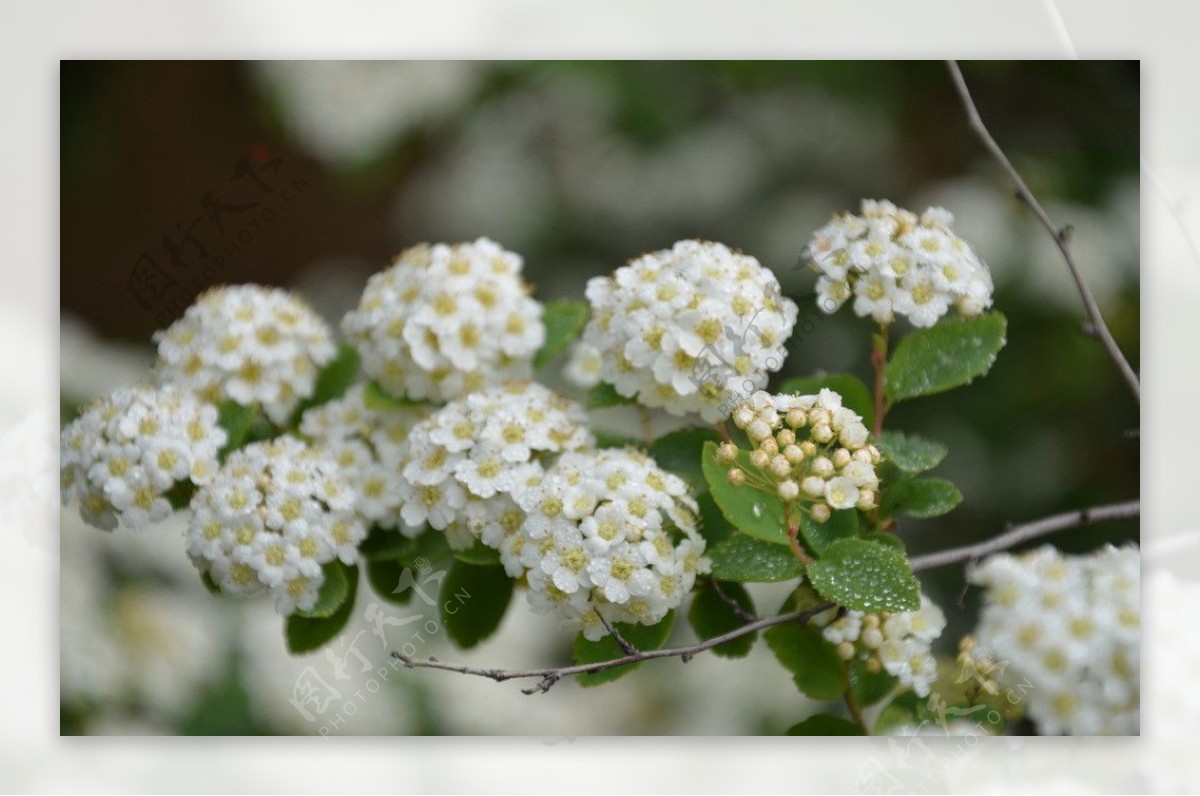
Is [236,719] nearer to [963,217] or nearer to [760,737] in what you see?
[760,737]

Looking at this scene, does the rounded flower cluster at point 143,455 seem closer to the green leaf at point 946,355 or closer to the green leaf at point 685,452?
the green leaf at point 685,452

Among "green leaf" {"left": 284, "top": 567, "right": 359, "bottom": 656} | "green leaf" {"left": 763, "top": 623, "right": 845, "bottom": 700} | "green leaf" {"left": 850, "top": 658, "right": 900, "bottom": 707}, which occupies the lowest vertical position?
"green leaf" {"left": 850, "top": 658, "right": 900, "bottom": 707}

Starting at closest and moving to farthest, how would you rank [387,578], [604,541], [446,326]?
[604,541], [446,326], [387,578]

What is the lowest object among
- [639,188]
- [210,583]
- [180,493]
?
[210,583]

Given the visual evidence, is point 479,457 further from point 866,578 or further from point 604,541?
point 866,578

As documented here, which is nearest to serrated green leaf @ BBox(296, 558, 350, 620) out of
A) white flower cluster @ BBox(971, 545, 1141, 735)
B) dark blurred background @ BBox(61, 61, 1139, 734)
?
dark blurred background @ BBox(61, 61, 1139, 734)

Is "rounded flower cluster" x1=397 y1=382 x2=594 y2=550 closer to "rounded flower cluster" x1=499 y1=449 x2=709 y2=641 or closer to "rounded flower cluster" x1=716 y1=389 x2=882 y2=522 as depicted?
"rounded flower cluster" x1=499 y1=449 x2=709 y2=641

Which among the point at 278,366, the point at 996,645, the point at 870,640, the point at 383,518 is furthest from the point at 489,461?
the point at 996,645

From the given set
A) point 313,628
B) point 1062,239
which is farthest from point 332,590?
point 1062,239
